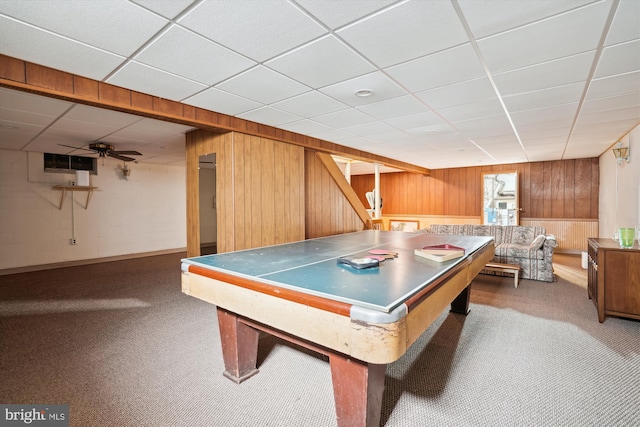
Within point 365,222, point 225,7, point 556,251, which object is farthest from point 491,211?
point 225,7

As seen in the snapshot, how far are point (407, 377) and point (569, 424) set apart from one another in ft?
2.97

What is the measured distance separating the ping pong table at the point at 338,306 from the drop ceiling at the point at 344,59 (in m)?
1.52

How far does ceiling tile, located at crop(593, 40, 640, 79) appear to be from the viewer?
2.13 m

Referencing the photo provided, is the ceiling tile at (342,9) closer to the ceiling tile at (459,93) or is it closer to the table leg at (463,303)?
the ceiling tile at (459,93)

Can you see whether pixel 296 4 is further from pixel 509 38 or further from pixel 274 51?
pixel 509 38

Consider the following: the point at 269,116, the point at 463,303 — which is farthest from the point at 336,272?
the point at 269,116

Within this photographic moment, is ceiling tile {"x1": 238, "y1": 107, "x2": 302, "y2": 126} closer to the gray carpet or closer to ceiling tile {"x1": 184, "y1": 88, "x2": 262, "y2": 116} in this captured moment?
ceiling tile {"x1": 184, "y1": 88, "x2": 262, "y2": 116}

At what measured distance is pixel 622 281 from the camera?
3.05m

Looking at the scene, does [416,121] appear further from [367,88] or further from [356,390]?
[356,390]

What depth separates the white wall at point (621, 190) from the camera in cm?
415

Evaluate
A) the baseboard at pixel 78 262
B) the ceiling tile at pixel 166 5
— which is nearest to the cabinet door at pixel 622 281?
the ceiling tile at pixel 166 5

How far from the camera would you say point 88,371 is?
7.57 ft

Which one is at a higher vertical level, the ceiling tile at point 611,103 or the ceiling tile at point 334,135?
the ceiling tile at point 334,135

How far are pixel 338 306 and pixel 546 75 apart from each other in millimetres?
2779
